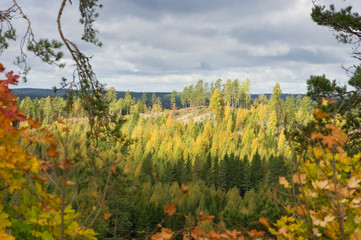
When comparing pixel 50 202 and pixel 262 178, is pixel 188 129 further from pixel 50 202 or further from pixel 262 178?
pixel 50 202

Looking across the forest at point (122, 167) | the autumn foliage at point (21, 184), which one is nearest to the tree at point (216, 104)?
the forest at point (122, 167)

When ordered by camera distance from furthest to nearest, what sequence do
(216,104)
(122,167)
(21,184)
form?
(216,104), (122,167), (21,184)

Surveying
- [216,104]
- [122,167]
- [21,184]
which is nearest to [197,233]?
[21,184]

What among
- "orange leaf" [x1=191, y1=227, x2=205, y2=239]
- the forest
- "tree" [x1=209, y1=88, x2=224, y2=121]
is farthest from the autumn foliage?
"tree" [x1=209, y1=88, x2=224, y2=121]

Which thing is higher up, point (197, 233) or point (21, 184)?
point (21, 184)

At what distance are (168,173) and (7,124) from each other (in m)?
52.1

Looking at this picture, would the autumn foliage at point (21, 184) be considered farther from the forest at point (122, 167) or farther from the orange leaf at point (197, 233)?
the orange leaf at point (197, 233)

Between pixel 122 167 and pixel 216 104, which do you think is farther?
pixel 216 104

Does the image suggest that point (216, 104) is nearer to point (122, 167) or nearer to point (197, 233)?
point (122, 167)

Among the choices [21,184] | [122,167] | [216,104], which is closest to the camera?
[21,184]

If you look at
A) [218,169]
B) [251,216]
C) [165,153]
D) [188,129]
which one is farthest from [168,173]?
[251,216]

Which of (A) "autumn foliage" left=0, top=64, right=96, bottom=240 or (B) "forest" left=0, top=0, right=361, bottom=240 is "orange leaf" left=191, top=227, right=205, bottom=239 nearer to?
(B) "forest" left=0, top=0, right=361, bottom=240

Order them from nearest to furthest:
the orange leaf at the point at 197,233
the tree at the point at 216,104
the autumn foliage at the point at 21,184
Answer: the autumn foliage at the point at 21,184
the orange leaf at the point at 197,233
the tree at the point at 216,104

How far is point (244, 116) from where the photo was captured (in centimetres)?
Result: 9306
